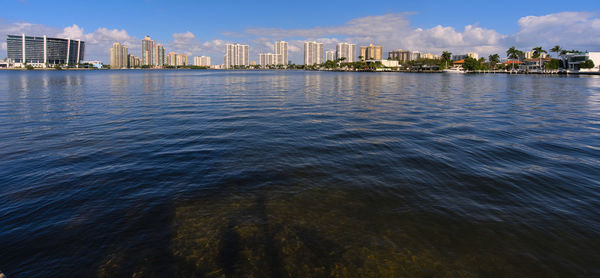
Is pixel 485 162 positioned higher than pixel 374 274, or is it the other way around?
pixel 485 162

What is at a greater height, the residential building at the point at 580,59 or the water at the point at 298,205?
the residential building at the point at 580,59

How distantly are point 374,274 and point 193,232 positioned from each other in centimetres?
423

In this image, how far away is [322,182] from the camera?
10234mm

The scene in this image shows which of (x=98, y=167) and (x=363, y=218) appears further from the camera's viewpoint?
(x=98, y=167)

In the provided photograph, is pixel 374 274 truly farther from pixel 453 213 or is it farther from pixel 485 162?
pixel 485 162

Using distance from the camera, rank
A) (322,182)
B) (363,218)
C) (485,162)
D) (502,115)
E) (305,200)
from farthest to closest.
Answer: (502,115), (485,162), (322,182), (305,200), (363,218)

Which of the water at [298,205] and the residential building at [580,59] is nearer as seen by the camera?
the water at [298,205]

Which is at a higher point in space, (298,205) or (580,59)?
(580,59)

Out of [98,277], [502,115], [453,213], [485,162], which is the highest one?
[502,115]

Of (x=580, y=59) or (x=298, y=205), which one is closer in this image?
(x=298, y=205)

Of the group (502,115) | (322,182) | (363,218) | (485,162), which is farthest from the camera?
(502,115)

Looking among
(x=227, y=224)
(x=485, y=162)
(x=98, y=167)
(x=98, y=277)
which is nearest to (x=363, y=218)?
(x=227, y=224)

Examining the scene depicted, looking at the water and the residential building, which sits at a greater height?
the residential building

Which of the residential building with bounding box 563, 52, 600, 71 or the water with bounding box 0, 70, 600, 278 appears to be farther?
the residential building with bounding box 563, 52, 600, 71
